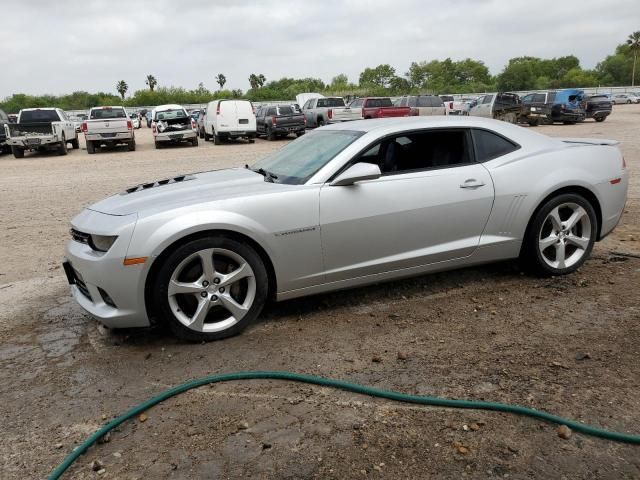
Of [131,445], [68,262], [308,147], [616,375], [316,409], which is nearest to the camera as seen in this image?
[131,445]

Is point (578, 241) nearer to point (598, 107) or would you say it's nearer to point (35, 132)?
point (35, 132)

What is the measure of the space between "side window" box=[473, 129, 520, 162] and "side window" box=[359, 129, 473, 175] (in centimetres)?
8

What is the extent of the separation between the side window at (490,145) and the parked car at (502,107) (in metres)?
21.8

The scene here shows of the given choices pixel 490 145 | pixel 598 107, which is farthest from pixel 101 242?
pixel 598 107

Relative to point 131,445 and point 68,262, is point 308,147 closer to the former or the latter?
point 68,262

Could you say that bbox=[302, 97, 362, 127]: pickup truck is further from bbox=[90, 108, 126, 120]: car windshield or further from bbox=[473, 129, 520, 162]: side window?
bbox=[473, 129, 520, 162]: side window

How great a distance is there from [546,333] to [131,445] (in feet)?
8.93

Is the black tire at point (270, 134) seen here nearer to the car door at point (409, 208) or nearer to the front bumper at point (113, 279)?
the car door at point (409, 208)

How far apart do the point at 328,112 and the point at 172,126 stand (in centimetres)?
685

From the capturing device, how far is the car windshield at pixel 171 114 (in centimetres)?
2275

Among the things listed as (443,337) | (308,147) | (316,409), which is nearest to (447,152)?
(308,147)

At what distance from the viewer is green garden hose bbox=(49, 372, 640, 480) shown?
252 centimetres

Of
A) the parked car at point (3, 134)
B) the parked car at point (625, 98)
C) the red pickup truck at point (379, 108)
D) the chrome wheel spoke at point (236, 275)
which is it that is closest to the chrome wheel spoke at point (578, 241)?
the chrome wheel spoke at point (236, 275)

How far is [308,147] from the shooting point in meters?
4.67
